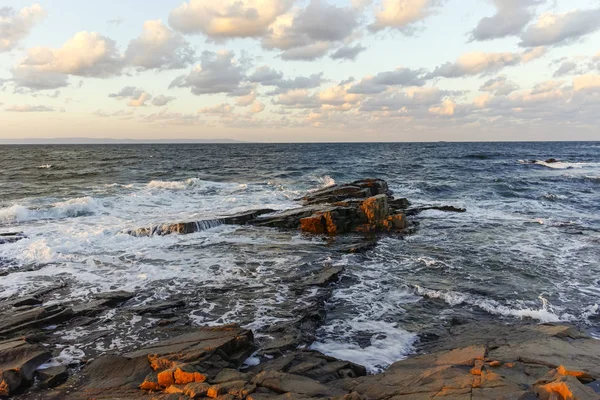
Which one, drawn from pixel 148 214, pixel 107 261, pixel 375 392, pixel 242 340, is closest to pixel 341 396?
pixel 375 392

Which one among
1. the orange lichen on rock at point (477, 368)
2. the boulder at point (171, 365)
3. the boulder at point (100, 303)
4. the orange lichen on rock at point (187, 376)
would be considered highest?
the orange lichen on rock at point (477, 368)

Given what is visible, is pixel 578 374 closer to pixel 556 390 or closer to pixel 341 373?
pixel 556 390

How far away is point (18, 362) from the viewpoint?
645 cm

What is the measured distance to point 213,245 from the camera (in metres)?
15.4

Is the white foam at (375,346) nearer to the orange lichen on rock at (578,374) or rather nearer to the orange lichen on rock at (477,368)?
the orange lichen on rock at (477,368)

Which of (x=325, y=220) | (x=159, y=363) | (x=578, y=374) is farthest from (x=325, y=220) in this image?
(x=578, y=374)

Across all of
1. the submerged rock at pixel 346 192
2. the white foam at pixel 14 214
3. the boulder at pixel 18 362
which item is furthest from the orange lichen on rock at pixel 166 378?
the white foam at pixel 14 214

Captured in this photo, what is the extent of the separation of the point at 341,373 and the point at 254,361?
1.57 metres

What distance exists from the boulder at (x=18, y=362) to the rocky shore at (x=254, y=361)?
0.06 ft

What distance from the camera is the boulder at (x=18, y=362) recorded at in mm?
5949

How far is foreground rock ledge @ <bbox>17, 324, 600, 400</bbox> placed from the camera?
5.24 metres

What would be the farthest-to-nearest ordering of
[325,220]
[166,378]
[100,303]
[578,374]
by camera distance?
[325,220] → [100,303] → [166,378] → [578,374]

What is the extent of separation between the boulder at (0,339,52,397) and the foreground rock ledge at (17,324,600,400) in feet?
1.47

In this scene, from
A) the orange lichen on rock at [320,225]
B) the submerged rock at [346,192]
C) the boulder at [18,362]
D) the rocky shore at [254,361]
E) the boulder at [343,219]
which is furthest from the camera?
the submerged rock at [346,192]
